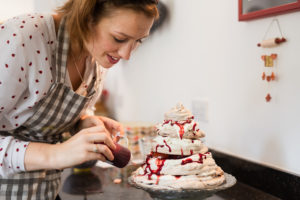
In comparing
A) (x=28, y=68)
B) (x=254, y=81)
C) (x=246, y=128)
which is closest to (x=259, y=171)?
(x=246, y=128)

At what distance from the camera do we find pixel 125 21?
994 millimetres

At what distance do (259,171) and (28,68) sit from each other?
86 centimetres

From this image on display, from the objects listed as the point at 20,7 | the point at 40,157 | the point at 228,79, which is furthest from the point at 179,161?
the point at 20,7

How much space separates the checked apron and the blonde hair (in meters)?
0.05

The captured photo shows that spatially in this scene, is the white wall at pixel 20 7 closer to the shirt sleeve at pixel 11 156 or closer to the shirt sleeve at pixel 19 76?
the shirt sleeve at pixel 19 76

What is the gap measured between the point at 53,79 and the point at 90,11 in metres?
0.25

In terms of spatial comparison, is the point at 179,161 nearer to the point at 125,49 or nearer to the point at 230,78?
the point at 125,49

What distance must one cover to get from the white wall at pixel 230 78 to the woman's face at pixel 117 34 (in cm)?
46

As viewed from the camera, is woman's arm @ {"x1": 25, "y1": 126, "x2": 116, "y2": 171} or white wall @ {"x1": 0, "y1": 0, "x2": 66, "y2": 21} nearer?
woman's arm @ {"x1": 25, "y1": 126, "x2": 116, "y2": 171}

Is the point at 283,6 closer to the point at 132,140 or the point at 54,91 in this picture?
the point at 54,91

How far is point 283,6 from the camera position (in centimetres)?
108

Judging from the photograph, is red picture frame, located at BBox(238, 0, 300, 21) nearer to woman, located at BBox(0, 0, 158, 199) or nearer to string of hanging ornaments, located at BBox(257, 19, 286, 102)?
string of hanging ornaments, located at BBox(257, 19, 286, 102)

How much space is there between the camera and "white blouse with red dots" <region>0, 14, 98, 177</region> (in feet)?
3.03

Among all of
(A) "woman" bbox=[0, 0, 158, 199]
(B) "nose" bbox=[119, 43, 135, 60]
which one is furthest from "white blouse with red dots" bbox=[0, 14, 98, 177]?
(B) "nose" bbox=[119, 43, 135, 60]
